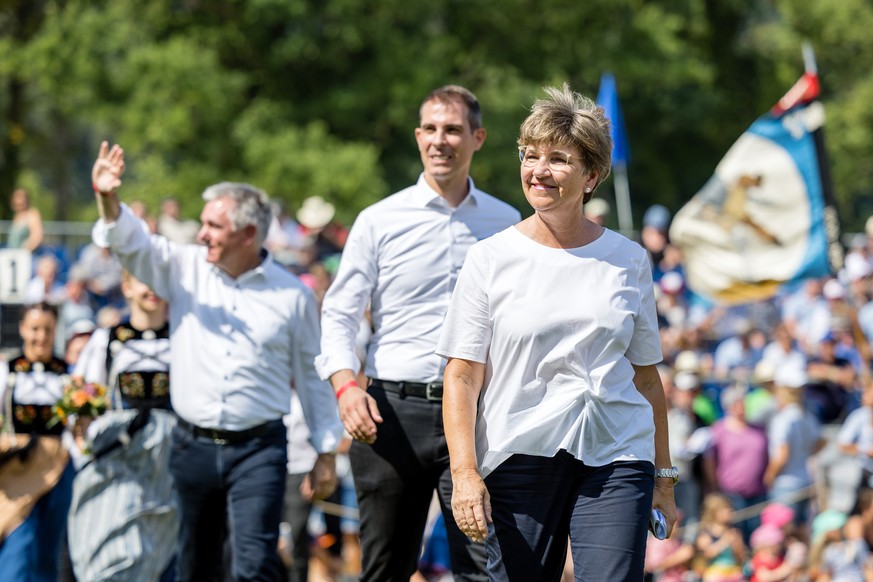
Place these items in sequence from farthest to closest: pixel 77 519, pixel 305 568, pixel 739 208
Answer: pixel 739 208
pixel 305 568
pixel 77 519

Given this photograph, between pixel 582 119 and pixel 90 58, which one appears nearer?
pixel 582 119

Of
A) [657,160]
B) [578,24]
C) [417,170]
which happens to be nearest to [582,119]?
[417,170]

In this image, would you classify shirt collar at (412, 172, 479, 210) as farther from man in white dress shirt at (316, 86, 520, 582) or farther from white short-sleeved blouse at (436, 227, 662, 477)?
white short-sleeved blouse at (436, 227, 662, 477)

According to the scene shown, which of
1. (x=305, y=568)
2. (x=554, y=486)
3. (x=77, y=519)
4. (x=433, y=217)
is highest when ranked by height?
(x=433, y=217)

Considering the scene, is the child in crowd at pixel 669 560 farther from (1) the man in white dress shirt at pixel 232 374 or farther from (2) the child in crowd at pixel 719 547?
(1) the man in white dress shirt at pixel 232 374

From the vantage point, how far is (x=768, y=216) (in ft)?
47.8

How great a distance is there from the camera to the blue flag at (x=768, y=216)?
13945 millimetres

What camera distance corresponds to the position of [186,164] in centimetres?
2752

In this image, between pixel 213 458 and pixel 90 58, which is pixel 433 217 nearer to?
pixel 213 458

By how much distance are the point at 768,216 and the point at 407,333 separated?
877 cm

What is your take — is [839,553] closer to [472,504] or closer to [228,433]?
[228,433]

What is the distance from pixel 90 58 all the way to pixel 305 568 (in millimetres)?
16337

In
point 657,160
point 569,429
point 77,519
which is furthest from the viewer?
point 657,160

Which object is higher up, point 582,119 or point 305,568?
point 582,119
